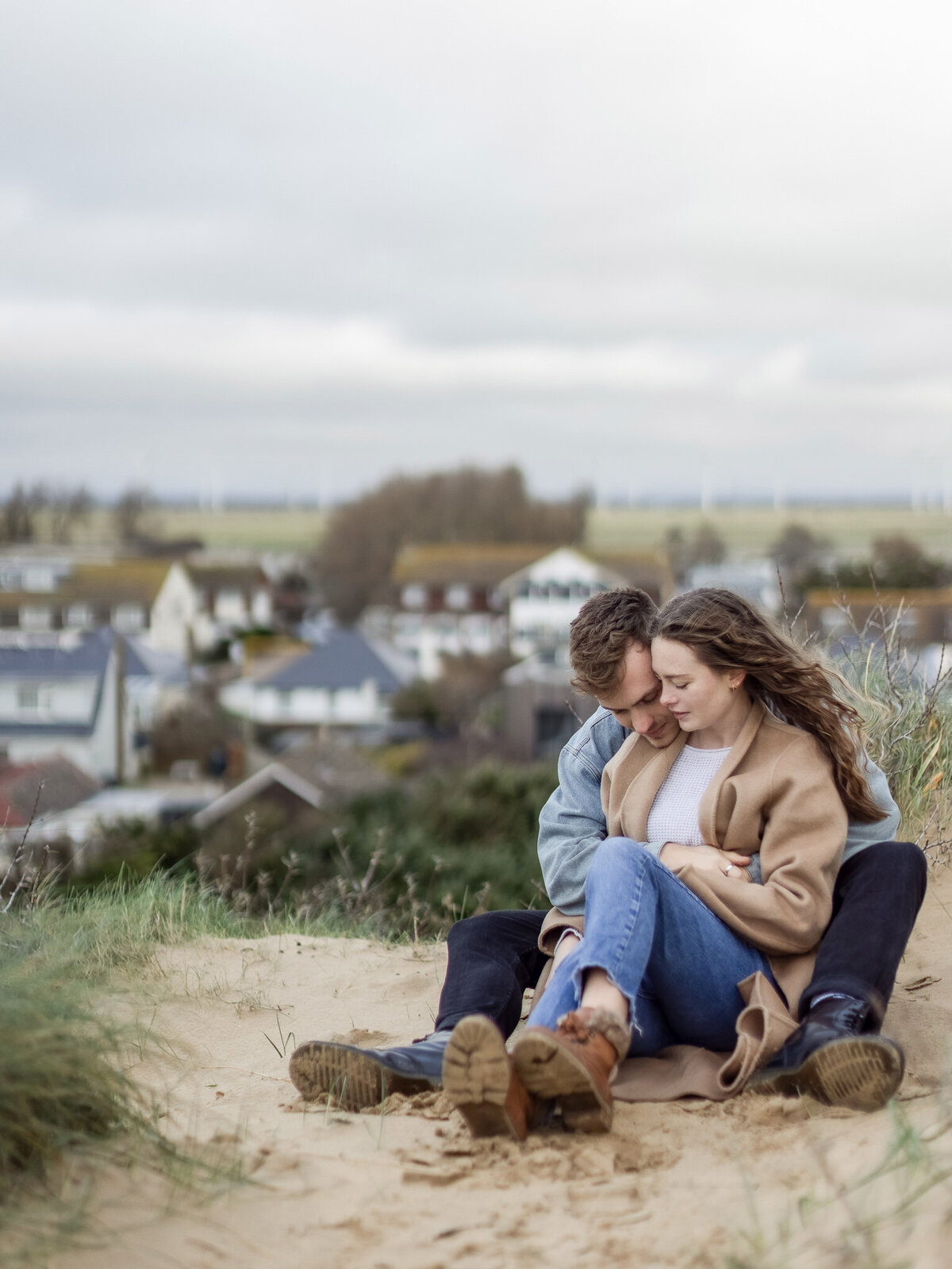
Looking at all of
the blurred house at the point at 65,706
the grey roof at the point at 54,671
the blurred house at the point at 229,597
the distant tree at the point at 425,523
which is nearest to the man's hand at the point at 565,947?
the blurred house at the point at 65,706

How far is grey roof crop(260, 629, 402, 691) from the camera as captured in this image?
5262cm

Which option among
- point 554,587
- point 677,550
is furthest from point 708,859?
point 677,550

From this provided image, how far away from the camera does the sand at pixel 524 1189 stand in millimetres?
1932

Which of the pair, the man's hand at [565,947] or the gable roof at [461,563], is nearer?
the man's hand at [565,947]

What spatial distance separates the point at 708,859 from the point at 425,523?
76443mm

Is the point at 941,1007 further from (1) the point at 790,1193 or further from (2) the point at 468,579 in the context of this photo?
(2) the point at 468,579

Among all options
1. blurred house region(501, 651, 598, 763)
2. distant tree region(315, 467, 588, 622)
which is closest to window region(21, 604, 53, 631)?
distant tree region(315, 467, 588, 622)

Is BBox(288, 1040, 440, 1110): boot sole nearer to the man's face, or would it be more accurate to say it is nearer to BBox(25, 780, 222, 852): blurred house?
the man's face

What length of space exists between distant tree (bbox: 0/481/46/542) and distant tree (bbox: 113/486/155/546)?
5.32 meters

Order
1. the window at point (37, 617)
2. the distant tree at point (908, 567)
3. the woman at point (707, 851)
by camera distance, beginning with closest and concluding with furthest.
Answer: the woman at point (707, 851) → the distant tree at point (908, 567) → the window at point (37, 617)

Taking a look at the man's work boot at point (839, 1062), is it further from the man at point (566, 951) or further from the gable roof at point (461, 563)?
the gable roof at point (461, 563)

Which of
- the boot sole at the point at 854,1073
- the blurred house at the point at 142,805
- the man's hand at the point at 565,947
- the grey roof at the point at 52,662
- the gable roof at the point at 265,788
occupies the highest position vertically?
the man's hand at the point at 565,947

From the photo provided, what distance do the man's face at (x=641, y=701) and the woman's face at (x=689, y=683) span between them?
0.17ft

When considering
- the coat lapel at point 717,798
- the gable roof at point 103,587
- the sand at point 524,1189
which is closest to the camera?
the sand at point 524,1189
